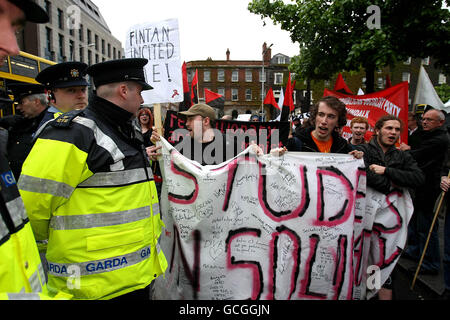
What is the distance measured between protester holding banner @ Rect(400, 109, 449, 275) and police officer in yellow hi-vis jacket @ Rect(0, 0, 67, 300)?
14.3ft

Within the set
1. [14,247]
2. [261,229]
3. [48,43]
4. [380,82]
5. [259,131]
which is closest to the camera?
[14,247]

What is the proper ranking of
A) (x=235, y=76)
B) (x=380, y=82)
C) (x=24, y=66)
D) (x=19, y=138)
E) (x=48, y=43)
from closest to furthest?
(x=19, y=138)
(x=24, y=66)
(x=48, y=43)
(x=380, y=82)
(x=235, y=76)

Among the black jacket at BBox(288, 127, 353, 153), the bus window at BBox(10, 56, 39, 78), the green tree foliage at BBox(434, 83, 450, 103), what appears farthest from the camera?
the green tree foliage at BBox(434, 83, 450, 103)

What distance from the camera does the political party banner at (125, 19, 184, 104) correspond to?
3152mm

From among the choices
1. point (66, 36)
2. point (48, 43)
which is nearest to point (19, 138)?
point (48, 43)

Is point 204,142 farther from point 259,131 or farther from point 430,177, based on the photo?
point 430,177

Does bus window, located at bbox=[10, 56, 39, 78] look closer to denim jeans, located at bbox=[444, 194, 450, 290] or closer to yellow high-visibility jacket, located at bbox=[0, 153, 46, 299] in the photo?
yellow high-visibility jacket, located at bbox=[0, 153, 46, 299]

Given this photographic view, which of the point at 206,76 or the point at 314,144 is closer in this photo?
the point at 314,144

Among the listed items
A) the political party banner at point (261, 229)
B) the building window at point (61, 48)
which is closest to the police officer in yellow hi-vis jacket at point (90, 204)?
the political party banner at point (261, 229)

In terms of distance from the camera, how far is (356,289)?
9.00ft

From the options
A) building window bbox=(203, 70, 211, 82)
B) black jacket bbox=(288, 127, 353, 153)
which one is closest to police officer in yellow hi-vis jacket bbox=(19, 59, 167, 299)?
black jacket bbox=(288, 127, 353, 153)

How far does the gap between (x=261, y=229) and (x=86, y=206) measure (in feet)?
4.91

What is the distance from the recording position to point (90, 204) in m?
1.54

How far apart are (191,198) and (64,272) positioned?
1.21 m
